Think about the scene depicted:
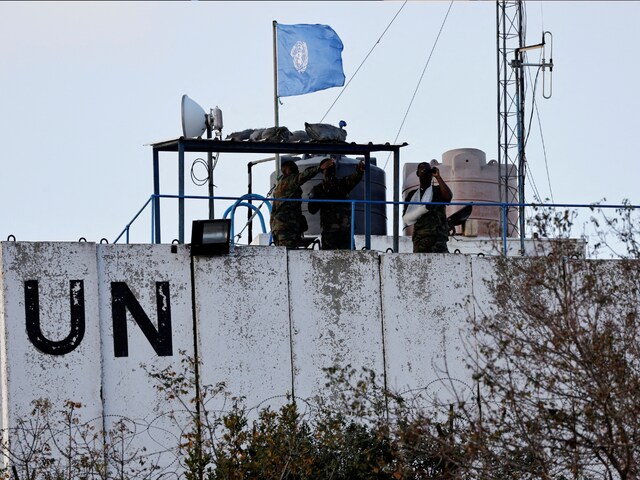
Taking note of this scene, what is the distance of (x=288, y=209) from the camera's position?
19.1 m

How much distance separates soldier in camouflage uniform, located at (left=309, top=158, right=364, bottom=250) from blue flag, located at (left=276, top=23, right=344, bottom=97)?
5.19m

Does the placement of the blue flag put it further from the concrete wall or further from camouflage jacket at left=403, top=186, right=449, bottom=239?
the concrete wall

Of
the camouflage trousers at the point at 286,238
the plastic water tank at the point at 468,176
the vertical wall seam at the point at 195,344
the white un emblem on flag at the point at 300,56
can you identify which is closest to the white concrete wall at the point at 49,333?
the vertical wall seam at the point at 195,344

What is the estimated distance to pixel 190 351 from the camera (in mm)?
17188

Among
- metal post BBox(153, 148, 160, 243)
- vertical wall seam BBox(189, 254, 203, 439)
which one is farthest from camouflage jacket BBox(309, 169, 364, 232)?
vertical wall seam BBox(189, 254, 203, 439)

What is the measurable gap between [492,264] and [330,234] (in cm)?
222

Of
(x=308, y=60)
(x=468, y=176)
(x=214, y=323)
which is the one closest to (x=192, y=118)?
(x=214, y=323)

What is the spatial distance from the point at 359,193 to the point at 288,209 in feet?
11.2

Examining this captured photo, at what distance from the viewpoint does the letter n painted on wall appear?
16.9 metres

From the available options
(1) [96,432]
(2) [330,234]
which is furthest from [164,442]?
(2) [330,234]

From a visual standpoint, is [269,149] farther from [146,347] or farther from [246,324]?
[146,347]

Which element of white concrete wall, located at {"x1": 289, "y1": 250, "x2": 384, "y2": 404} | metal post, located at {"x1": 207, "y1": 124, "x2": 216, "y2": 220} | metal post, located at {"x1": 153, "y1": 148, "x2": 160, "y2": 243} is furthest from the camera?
metal post, located at {"x1": 207, "y1": 124, "x2": 216, "y2": 220}

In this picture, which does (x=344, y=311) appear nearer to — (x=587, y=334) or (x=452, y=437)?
(x=452, y=437)

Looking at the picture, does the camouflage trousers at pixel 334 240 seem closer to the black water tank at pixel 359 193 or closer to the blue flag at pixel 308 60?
the black water tank at pixel 359 193
